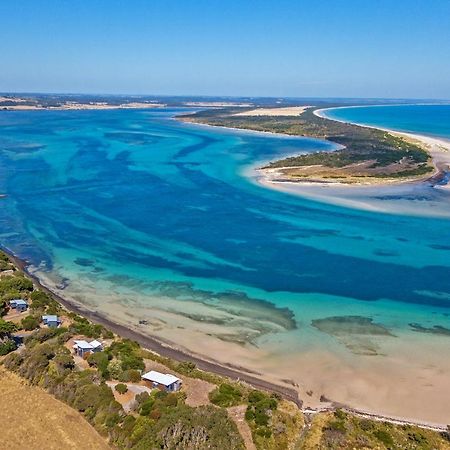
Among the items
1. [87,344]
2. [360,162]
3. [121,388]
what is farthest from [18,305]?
[360,162]

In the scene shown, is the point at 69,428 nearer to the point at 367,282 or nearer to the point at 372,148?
the point at 367,282

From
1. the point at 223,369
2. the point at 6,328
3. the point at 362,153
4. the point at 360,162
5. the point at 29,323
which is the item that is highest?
the point at 6,328

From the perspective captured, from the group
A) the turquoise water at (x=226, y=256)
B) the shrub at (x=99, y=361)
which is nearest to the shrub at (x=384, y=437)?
the turquoise water at (x=226, y=256)

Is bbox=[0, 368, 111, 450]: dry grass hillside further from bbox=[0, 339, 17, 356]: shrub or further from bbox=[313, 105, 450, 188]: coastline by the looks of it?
bbox=[313, 105, 450, 188]: coastline

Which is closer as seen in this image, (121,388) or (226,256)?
(121,388)

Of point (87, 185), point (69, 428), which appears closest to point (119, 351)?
point (69, 428)

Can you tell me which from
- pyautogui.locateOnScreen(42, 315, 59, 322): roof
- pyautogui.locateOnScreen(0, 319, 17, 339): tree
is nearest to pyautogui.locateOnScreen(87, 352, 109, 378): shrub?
Answer: pyautogui.locateOnScreen(42, 315, 59, 322): roof

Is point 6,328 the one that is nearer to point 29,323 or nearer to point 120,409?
point 29,323
